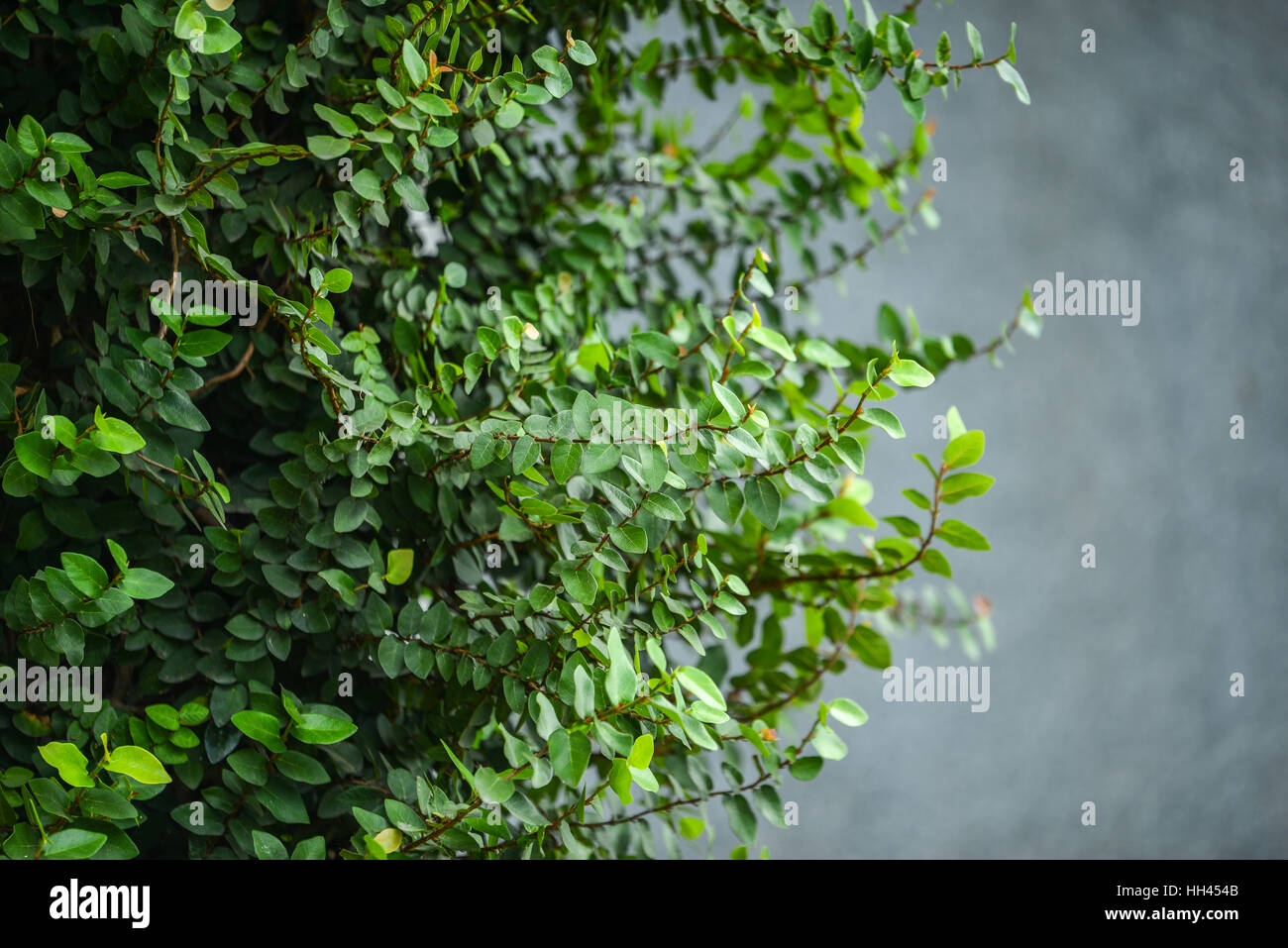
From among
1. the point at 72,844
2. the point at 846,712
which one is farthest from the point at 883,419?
the point at 72,844

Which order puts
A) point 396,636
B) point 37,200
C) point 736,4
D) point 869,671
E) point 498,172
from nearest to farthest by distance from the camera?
point 37,200, point 396,636, point 736,4, point 498,172, point 869,671

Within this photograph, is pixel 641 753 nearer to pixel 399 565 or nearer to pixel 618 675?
pixel 618 675

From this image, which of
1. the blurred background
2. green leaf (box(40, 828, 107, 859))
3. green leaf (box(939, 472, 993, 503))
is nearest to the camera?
green leaf (box(40, 828, 107, 859))

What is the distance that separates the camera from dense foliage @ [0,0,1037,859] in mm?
641

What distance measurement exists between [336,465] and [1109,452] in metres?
1.64

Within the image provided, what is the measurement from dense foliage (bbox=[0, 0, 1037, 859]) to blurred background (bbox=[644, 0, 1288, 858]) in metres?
1.08

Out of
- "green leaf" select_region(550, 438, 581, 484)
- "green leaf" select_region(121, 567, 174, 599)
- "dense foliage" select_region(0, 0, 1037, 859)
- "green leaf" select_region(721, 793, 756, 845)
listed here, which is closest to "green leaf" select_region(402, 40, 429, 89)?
"dense foliage" select_region(0, 0, 1037, 859)

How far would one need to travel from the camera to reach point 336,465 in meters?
0.71

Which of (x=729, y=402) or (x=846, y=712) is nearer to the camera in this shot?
(x=729, y=402)
